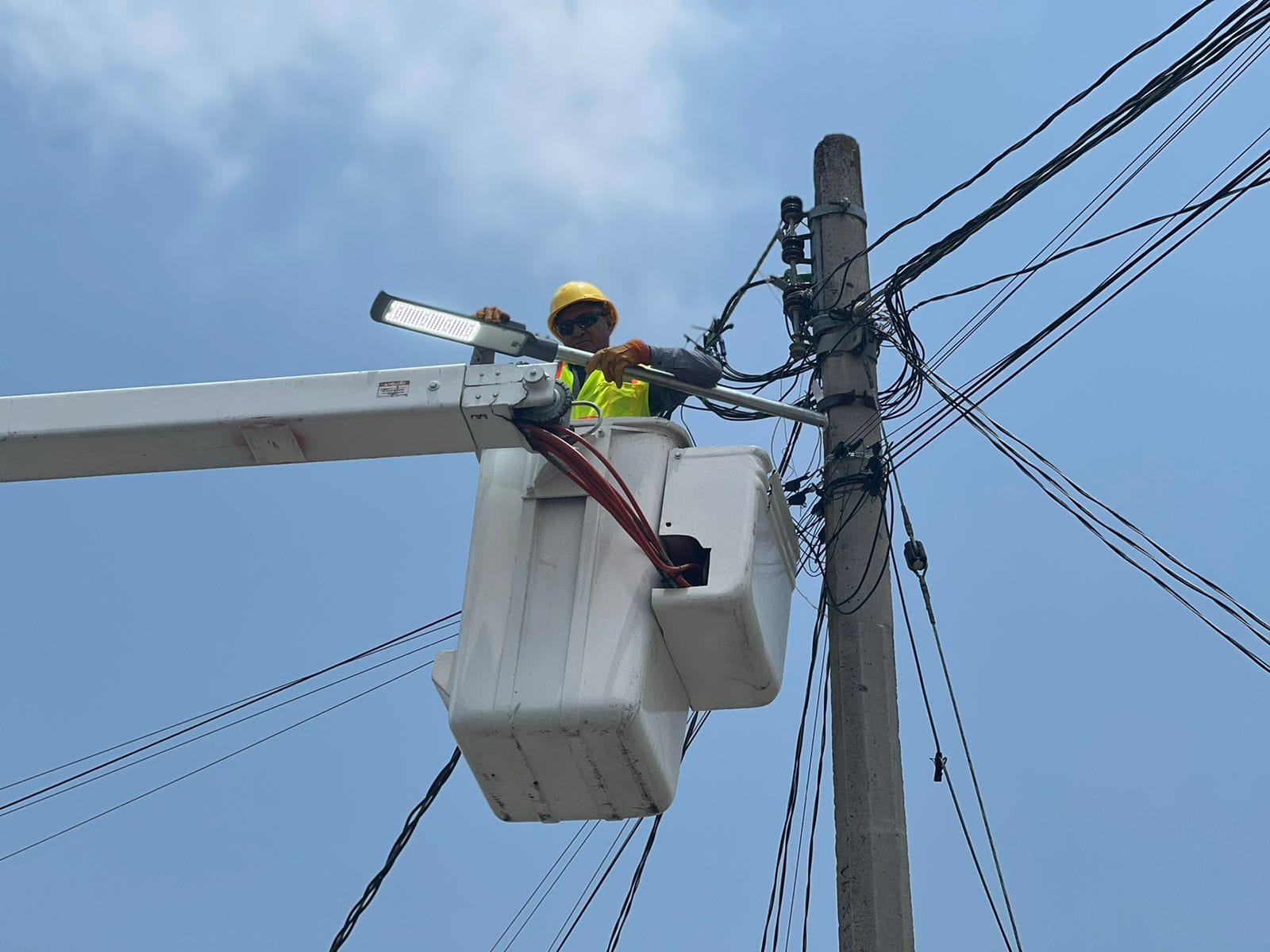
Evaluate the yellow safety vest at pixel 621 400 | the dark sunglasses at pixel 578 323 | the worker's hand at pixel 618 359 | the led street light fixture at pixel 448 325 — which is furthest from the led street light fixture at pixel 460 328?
the dark sunglasses at pixel 578 323

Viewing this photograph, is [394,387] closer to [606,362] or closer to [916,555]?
[606,362]

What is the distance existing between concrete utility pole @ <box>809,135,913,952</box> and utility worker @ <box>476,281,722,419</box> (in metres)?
0.86

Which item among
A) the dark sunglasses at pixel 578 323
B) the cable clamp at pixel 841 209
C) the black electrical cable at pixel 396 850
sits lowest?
the black electrical cable at pixel 396 850

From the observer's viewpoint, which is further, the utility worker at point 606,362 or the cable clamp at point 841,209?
the cable clamp at point 841,209

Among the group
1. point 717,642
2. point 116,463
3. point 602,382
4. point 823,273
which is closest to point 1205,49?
point 823,273

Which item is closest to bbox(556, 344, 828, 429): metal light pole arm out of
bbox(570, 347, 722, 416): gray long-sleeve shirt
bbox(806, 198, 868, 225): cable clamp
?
bbox(570, 347, 722, 416): gray long-sleeve shirt

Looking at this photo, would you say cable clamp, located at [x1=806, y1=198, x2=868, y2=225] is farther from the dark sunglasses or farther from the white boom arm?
the white boom arm

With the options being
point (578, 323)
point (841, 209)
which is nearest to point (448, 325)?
point (578, 323)

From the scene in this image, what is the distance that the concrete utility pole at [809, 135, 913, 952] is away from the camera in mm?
4656

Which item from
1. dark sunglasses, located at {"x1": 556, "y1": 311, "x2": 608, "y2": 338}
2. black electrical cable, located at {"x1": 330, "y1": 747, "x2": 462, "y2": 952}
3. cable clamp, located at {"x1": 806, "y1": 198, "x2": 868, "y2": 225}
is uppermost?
cable clamp, located at {"x1": 806, "y1": 198, "x2": 868, "y2": 225}

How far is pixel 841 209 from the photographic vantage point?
5941 millimetres

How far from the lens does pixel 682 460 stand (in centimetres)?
400

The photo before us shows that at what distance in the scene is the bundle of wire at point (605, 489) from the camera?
147 inches

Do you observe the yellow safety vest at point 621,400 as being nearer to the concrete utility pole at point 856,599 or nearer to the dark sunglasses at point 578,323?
the dark sunglasses at point 578,323
